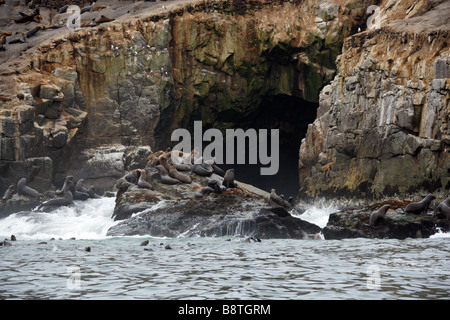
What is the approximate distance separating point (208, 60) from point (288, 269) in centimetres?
2825

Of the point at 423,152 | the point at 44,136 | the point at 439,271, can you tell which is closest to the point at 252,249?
the point at 439,271

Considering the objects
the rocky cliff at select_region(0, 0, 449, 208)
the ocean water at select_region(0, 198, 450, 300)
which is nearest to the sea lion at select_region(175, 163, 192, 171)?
the ocean water at select_region(0, 198, 450, 300)

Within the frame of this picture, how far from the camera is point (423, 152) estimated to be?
2556cm

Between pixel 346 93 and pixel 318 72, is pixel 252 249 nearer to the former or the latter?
pixel 346 93

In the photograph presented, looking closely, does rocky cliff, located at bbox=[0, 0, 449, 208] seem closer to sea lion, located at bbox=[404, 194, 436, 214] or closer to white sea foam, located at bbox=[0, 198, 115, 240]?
sea lion, located at bbox=[404, 194, 436, 214]

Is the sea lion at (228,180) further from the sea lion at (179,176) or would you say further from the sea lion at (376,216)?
the sea lion at (376,216)

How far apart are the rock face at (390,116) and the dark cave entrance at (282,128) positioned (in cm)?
900

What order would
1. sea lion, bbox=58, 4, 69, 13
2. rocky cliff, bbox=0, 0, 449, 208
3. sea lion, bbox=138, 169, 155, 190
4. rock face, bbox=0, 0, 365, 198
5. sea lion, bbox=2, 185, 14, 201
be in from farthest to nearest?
sea lion, bbox=58, 4, 69, 13 < rock face, bbox=0, 0, 365, 198 < sea lion, bbox=2, 185, 14, 201 < rocky cliff, bbox=0, 0, 449, 208 < sea lion, bbox=138, 169, 155, 190

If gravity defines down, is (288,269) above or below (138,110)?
below

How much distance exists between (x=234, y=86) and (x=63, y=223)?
1884 centimetres

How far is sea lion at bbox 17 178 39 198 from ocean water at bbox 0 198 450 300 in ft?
31.3

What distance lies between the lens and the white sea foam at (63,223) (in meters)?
22.3

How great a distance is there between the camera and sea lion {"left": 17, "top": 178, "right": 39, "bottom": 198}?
28531 mm

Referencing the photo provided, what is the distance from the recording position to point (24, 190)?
93.7ft
